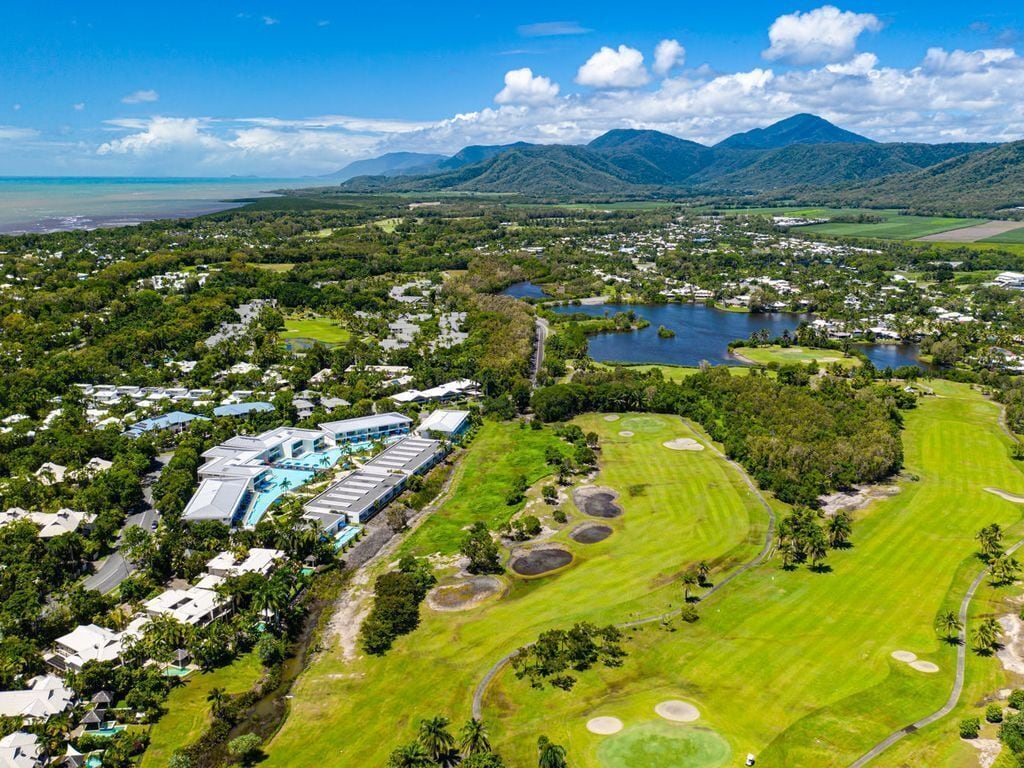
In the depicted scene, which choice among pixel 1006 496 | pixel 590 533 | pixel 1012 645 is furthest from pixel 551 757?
pixel 1006 496

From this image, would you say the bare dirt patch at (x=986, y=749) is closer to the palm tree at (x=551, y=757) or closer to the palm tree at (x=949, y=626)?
the palm tree at (x=949, y=626)

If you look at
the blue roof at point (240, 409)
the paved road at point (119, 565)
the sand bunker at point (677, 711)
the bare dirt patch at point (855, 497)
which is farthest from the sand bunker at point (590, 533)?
the blue roof at point (240, 409)

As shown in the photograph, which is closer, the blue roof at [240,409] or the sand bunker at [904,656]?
the sand bunker at [904,656]

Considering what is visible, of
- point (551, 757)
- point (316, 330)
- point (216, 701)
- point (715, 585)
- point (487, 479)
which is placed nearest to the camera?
point (551, 757)

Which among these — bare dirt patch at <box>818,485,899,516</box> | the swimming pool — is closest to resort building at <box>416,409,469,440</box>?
the swimming pool

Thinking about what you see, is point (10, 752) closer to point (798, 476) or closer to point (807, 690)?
point (807, 690)

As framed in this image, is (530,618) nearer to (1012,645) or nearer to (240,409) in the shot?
(1012,645)
